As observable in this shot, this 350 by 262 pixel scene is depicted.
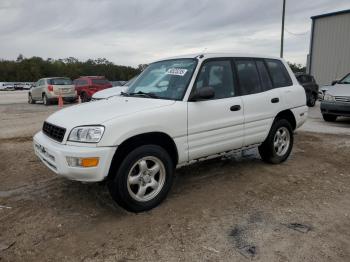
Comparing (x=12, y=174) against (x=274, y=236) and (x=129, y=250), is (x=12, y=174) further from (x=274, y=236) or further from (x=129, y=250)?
(x=274, y=236)

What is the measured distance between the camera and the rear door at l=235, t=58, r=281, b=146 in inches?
199

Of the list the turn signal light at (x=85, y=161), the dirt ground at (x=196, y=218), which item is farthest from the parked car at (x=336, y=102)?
the turn signal light at (x=85, y=161)

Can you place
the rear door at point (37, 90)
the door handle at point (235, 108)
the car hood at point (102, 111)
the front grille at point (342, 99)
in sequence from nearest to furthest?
the car hood at point (102, 111) < the door handle at point (235, 108) < the front grille at point (342, 99) < the rear door at point (37, 90)

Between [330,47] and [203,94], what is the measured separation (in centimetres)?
2512

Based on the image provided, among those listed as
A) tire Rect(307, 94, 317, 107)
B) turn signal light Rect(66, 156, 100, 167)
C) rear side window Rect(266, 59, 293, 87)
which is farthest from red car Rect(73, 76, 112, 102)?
turn signal light Rect(66, 156, 100, 167)

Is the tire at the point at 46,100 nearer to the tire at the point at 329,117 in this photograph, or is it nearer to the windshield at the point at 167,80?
the tire at the point at 329,117

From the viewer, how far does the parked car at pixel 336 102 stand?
10281 millimetres

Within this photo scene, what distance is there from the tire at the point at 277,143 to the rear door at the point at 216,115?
0.87 meters

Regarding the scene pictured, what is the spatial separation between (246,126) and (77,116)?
Result: 235 cm

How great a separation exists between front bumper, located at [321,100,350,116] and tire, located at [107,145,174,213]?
791cm

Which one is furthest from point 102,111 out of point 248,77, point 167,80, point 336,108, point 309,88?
point 309,88

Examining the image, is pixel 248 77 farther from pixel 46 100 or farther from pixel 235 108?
pixel 46 100

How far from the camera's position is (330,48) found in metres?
26.0

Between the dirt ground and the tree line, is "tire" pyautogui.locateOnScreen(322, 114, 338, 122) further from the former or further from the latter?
the tree line
